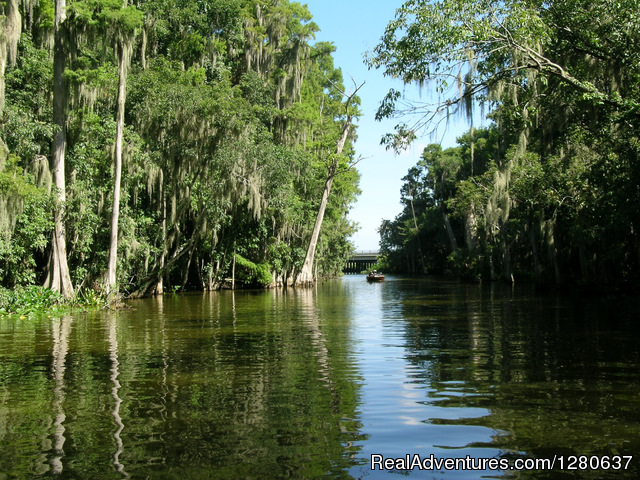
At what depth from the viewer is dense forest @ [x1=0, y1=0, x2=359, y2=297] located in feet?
57.3

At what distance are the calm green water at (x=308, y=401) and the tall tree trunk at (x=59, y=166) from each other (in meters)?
6.72

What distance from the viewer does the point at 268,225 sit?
1302 inches

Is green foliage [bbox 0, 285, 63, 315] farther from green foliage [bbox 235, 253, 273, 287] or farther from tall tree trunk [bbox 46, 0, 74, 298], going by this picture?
green foliage [bbox 235, 253, 273, 287]

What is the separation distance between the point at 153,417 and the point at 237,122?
20.4 metres

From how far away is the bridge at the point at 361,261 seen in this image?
353 feet

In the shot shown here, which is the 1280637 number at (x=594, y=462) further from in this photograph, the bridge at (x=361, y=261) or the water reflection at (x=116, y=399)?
the bridge at (x=361, y=261)

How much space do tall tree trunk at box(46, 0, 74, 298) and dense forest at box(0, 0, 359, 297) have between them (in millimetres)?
40

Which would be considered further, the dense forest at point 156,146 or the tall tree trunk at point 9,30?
the dense forest at point 156,146

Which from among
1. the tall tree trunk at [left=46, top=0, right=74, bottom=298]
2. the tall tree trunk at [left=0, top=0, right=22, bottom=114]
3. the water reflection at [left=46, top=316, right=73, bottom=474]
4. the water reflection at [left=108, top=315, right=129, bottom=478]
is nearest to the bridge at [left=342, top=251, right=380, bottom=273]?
the tall tree trunk at [left=46, top=0, right=74, bottom=298]

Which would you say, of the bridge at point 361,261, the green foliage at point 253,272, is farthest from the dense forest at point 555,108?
the bridge at point 361,261

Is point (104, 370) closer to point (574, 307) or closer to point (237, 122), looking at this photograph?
point (574, 307)

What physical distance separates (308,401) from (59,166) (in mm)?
15346

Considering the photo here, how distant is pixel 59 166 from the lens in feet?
59.0

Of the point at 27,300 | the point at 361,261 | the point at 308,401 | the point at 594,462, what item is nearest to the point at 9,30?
the point at 27,300
